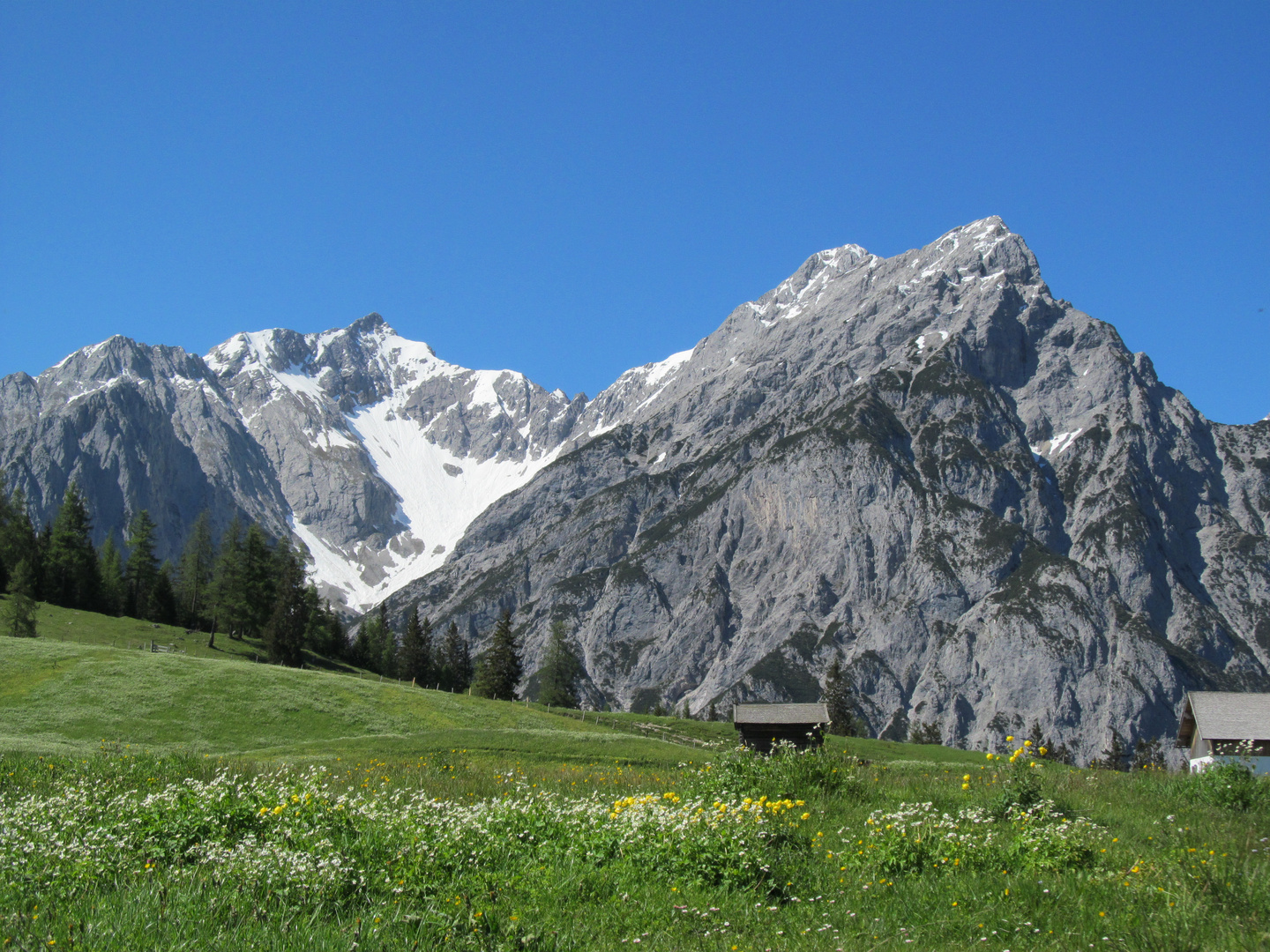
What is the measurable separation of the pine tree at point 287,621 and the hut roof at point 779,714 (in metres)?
52.2

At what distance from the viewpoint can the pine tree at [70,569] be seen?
85062 millimetres

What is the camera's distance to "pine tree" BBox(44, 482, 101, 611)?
8506cm

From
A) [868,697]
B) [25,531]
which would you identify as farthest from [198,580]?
[868,697]

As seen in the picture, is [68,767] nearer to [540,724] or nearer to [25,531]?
[540,724]

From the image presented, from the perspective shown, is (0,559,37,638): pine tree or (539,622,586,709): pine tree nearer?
(0,559,37,638): pine tree

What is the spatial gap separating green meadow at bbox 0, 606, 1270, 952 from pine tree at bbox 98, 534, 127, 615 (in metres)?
81.2

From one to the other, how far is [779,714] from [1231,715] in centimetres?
2102

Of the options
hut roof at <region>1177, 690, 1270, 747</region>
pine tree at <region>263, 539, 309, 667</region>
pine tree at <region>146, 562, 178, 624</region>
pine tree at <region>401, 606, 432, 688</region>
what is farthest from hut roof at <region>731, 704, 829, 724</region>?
pine tree at <region>146, 562, 178, 624</region>

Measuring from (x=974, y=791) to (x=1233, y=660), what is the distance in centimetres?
22260

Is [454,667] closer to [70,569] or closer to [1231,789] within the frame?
[70,569]

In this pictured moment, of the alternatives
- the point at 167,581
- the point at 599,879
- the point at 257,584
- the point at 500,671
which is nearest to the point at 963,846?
the point at 599,879

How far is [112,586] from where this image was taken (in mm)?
91500

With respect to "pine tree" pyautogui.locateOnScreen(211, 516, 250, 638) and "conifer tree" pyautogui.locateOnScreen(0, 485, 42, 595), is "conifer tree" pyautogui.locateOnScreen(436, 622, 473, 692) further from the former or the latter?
"conifer tree" pyautogui.locateOnScreen(0, 485, 42, 595)

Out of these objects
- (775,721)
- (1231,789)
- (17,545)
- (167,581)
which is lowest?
(775,721)
